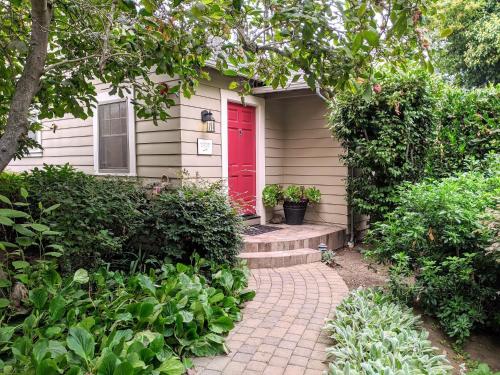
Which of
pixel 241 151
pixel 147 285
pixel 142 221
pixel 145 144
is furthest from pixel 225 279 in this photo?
pixel 241 151

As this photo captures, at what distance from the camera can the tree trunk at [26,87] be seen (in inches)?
83.9

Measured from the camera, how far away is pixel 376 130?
5543mm

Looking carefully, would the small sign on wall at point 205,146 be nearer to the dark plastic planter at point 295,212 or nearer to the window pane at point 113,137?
the window pane at point 113,137

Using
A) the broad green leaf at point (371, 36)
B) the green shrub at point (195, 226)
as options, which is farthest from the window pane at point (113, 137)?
the broad green leaf at point (371, 36)

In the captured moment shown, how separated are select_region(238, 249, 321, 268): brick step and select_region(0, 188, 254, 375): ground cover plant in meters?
1.16

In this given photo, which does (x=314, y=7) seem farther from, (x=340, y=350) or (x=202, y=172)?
(x=202, y=172)

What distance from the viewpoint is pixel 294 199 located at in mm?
6586

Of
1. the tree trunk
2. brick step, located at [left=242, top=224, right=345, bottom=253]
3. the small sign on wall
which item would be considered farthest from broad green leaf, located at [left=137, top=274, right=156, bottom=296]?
the small sign on wall

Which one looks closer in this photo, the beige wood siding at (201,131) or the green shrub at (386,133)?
the beige wood siding at (201,131)

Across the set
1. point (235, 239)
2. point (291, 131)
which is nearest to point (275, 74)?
point (235, 239)

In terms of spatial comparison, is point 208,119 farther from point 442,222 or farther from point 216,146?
point 442,222

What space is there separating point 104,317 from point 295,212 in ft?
14.4

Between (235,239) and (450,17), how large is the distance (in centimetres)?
1156

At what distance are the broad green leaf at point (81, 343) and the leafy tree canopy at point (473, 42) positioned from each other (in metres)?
10.9
